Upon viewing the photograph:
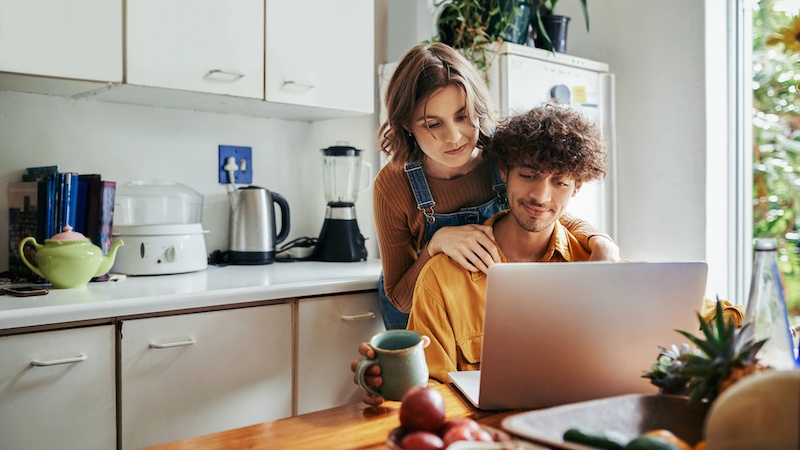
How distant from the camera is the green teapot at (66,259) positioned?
5.21 ft

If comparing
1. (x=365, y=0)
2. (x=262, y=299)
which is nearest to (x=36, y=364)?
(x=262, y=299)

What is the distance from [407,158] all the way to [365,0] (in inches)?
33.5

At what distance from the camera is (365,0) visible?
2.19m

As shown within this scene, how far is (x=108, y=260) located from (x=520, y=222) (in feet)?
3.63

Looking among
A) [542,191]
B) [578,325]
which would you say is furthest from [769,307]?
[542,191]

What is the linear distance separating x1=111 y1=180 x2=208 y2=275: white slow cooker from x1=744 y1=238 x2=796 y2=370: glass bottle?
1.56 metres

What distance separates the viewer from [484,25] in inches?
86.3

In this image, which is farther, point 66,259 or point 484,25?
point 484,25

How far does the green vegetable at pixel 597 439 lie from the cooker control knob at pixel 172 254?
155 cm

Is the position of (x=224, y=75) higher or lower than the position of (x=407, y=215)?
higher

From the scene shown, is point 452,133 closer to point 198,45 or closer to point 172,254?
point 198,45

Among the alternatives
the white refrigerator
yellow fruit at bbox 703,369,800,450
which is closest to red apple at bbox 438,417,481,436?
yellow fruit at bbox 703,369,800,450

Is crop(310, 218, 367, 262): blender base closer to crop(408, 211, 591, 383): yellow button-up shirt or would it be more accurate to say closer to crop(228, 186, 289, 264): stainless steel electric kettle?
crop(228, 186, 289, 264): stainless steel electric kettle

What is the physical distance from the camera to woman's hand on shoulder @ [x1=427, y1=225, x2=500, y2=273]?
1.27 meters
